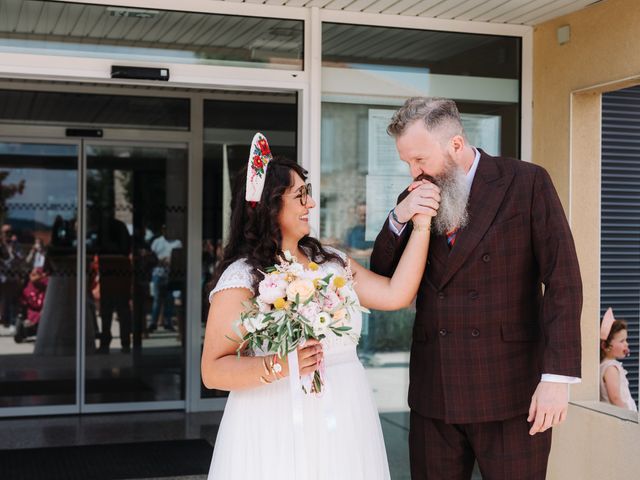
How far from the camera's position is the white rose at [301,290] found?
8.45 feet

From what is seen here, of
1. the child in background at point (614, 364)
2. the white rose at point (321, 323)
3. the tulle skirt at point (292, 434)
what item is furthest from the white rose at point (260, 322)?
the child in background at point (614, 364)

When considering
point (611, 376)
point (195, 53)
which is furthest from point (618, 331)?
point (195, 53)

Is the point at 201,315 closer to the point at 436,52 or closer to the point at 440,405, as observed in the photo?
the point at 436,52

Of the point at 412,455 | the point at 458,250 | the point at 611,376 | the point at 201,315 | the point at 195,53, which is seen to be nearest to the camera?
the point at 458,250

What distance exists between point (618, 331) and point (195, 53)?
317cm

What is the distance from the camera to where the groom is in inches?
113

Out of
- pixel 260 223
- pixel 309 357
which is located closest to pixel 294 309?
pixel 309 357

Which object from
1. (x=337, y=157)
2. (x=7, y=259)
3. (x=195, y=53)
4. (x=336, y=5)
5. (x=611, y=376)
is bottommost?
(x=611, y=376)

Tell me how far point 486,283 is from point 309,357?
650 mm

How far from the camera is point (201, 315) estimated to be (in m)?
8.13

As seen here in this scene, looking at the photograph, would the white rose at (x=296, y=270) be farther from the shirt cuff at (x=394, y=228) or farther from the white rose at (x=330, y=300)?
A: the shirt cuff at (x=394, y=228)

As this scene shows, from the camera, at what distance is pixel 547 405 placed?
2.72 meters

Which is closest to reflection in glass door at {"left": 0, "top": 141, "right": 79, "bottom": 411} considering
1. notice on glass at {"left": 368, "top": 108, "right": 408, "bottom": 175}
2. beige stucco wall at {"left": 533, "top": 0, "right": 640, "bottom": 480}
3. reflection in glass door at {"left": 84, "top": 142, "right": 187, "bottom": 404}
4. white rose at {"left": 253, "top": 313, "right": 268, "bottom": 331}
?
reflection in glass door at {"left": 84, "top": 142, "right": 187, "bottom": 404}

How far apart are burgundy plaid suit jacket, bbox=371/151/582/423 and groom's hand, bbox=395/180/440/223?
0.43ft
